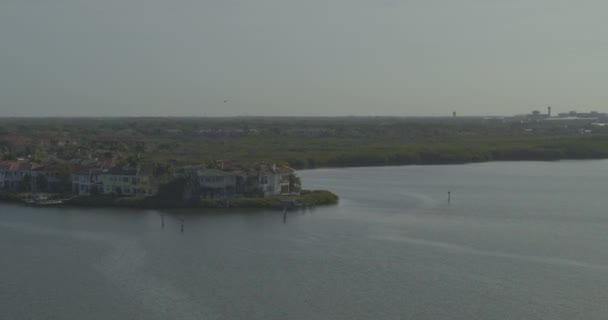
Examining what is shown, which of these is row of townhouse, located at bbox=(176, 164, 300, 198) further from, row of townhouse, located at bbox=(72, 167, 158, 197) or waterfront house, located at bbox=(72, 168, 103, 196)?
waterfront house, located at bbox=(72, 168, 103, 196)

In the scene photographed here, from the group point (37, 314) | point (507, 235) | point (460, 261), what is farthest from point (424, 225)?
point (37, 314)

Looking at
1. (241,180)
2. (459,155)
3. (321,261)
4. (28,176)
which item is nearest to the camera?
(321,261)

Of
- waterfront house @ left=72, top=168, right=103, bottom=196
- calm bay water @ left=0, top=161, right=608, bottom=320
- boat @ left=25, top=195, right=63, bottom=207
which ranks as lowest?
calm bay water @ left=0, top=161, right=608, bottom=320

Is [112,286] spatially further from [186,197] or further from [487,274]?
[186,197]

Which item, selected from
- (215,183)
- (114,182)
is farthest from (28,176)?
(215,183)

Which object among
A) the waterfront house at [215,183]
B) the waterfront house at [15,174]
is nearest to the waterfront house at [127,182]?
the waterfront house at [215,183]

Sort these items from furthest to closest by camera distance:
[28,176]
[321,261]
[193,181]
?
[28,176]
[193,181]
[321,261]

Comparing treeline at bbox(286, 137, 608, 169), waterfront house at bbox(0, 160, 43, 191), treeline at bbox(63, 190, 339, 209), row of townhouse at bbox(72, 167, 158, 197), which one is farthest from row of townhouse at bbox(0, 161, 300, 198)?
treeline at bbox(286, 137, 608, 169)

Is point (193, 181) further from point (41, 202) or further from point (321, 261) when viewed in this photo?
point (321, 261)
